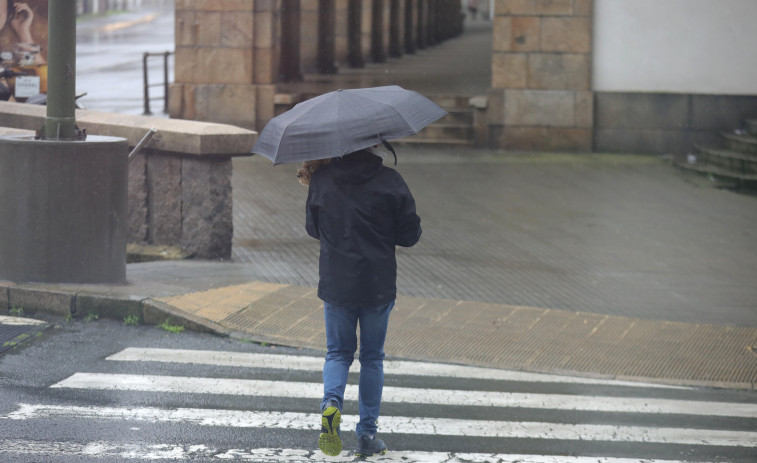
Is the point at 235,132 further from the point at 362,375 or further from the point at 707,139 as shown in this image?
the point at 707,139

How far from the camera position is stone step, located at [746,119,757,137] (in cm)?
1684

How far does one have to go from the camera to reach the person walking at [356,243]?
16.4 feet

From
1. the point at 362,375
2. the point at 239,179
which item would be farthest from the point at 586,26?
the point at 362,375

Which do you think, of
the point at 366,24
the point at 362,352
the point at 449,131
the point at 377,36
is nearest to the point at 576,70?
the point at 449,131

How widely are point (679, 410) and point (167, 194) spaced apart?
534 centimetres

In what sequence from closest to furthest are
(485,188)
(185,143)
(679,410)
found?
1. (679,410)
2. (185,143)
3. (485,188)

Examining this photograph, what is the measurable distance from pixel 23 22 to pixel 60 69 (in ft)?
17.0

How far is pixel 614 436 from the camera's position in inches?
228

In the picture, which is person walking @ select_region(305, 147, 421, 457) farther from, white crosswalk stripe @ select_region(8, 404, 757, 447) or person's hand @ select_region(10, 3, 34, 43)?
person's hand @ select_region(10, 3, 34, 43)

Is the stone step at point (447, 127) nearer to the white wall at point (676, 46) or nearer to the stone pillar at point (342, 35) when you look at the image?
the white wall at point (676, 46)

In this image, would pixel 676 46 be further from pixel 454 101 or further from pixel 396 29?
pixel 396 29

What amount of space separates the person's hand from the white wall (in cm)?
910

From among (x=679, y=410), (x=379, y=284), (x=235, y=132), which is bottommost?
(x=679, y=410)

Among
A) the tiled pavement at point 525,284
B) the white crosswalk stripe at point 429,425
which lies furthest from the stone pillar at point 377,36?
the white crosswalk stripe at point 429,425
